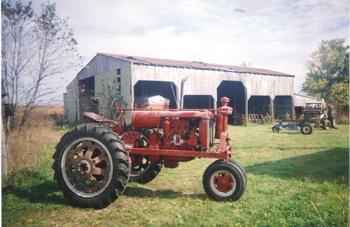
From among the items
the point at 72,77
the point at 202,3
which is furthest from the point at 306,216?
the point at 72,77

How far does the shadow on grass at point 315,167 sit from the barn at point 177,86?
493 mm

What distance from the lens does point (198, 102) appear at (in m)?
2.29

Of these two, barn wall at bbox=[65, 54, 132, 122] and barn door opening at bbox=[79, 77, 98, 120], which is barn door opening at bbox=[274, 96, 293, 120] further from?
barn door opening at bbox=[79, 77, 98, 120]

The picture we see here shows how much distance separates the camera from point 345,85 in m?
2.51

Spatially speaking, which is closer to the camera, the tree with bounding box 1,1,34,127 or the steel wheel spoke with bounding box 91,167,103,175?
the tree with bounding box 1,1,34,127

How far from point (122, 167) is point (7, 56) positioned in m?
0.94

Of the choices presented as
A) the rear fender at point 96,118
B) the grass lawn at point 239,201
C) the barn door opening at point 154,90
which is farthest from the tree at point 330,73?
the rear fender at point 96,118

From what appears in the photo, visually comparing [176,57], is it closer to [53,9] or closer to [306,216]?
[53,9]

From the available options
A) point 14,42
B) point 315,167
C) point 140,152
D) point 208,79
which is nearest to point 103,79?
point 14,42

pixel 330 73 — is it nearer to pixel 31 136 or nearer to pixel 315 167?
pixel 315 167

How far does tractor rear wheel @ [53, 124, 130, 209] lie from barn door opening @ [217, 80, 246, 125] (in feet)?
2.96

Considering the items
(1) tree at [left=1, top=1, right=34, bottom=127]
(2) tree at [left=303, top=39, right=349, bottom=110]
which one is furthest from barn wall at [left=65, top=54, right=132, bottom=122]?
(2) tree at [left=303, top=39, right=349, bottom=110]

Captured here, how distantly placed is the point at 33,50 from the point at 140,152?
103 cm

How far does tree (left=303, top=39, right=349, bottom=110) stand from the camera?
91.4 inches
